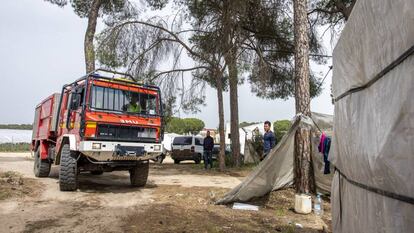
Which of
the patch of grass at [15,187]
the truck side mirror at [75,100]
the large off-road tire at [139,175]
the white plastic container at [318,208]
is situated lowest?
the white plastic container at [318,208]

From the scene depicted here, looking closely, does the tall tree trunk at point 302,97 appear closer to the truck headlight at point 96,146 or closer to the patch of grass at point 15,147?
the truck headlight at point 96,146

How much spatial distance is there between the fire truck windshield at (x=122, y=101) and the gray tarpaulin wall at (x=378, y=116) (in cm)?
696

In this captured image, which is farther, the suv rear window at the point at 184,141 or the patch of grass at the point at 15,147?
the patch of grass at the point at 15,147

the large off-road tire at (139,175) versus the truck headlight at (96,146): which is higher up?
the truck headlight at (96,146)

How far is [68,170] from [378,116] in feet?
27.5

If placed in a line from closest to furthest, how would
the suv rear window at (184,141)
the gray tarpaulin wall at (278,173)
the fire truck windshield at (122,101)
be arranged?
1. the gray tarpaulin wall at (278,173)
2. the fire truck windshield at (122,101)
3. the suv rear window at (184,141)

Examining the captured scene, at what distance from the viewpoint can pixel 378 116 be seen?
7.22 feet

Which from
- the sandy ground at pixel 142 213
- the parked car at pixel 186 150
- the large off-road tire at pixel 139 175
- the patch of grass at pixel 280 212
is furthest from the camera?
the parked car at pixel 186 150

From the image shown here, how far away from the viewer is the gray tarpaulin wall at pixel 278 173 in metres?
7.82

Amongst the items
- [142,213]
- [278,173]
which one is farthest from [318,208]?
[142,213]

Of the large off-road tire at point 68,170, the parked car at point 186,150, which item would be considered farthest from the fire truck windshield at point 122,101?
the parked car at point 186,150

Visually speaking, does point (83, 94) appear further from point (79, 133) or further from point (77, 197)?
point (77, 197)

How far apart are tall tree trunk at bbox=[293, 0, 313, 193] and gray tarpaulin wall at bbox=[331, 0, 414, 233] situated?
4674 millimetres

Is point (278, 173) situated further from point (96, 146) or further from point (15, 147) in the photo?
point (15, 147)
